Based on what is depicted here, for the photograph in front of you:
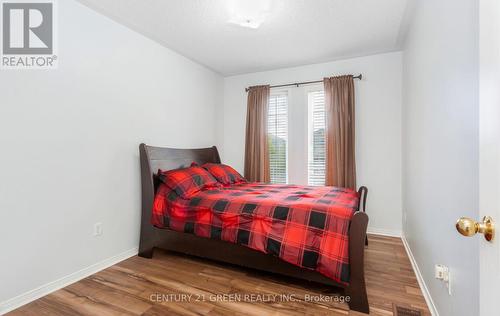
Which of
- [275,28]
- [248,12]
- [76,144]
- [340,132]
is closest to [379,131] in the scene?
[340,132]

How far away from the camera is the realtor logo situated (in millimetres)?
1857

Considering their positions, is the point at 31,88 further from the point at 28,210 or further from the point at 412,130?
the point at 412,130

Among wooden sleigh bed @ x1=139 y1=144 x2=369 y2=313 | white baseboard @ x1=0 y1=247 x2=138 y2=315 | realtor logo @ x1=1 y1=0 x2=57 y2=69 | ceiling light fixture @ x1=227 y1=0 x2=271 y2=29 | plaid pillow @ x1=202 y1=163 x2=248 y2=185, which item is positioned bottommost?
white baseboard @ x1=0 y1=247 x2=138 y2=315

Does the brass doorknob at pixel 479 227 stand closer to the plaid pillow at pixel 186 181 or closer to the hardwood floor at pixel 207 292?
the hardwood floor at pixel 207 292

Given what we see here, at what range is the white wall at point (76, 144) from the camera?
72.2 inches

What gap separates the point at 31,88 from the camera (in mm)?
1925

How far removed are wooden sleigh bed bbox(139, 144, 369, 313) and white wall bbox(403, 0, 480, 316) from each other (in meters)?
0.47

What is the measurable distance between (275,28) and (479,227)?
2.70 m

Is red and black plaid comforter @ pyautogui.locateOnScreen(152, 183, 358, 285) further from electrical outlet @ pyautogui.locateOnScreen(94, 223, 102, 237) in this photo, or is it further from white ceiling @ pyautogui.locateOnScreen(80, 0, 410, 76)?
white ceiling @ pyautogui.locateOnScreen(80, 0, 410, 76)

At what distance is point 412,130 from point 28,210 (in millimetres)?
3488

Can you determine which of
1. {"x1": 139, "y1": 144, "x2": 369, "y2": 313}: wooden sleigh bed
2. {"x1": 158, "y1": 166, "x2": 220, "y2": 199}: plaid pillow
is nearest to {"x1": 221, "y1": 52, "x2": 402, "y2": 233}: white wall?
{"x1": 139, "y1": 144, "x2": 369, "y2": 313}: wooden sleigh bed

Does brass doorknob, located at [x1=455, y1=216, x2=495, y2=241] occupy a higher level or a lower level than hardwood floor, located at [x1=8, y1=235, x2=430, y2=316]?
higher

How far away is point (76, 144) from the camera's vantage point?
2.22 meters

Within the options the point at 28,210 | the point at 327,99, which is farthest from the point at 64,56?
the point at 327,99
